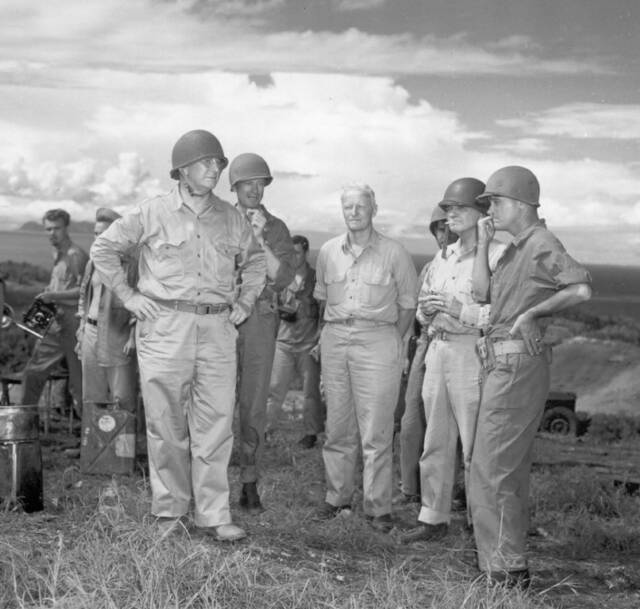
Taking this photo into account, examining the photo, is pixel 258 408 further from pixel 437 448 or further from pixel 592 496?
pixel 592 496

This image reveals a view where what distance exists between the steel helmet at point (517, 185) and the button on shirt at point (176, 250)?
1.48 m

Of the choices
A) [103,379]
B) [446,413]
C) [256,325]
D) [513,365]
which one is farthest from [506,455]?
[103,379]

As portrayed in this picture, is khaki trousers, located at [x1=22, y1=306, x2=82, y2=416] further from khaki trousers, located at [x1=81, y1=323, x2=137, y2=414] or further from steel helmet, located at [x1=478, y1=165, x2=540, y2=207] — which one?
steel helmet, located at [x1=478, y1=165, x2=540, y2=207]

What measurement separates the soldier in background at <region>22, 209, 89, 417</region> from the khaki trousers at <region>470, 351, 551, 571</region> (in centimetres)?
502

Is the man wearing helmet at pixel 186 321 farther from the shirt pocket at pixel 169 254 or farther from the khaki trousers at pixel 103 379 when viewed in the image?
the khaki trousers at pixel 103 379

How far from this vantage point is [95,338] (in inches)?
325

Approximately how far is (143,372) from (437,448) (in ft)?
5.69

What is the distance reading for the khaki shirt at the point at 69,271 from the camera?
944 cm

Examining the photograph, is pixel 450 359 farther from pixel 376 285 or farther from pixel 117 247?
pixel 117 247

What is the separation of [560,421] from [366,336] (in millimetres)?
6027

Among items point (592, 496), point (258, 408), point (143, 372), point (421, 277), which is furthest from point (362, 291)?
point (592, 496)

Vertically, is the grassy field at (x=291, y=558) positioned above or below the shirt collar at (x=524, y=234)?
below

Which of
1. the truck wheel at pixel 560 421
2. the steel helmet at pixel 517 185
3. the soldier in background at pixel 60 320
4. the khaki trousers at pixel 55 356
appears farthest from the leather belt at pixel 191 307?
the truck wheel at pixel 560 421

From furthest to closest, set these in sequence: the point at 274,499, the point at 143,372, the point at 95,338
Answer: the point at 95,338 → the point at 274,499 → the point at 143,372
